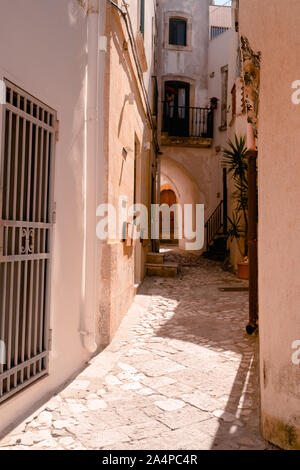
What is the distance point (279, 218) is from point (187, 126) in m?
14.5

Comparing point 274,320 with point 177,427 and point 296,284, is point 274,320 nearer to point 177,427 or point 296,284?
point 296,284

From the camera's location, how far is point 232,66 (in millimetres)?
12180

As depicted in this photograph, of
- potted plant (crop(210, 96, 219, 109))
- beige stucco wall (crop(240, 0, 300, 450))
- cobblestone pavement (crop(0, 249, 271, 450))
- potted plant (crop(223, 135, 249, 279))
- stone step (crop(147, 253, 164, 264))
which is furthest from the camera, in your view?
potted plant (crop(210, 96, 219, 109))

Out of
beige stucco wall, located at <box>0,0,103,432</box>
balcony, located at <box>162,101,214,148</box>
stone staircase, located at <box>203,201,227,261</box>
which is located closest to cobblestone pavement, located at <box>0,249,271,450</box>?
beige stucco wall, located at <box>0,0,103,432</box>

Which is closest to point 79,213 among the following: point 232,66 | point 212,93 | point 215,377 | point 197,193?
→ point 215,377

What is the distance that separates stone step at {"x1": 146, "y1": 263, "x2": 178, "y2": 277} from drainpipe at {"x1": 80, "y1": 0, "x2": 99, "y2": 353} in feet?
19.8

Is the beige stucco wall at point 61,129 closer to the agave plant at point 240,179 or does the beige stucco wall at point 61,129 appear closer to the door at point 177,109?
the agave plant at point 240,179

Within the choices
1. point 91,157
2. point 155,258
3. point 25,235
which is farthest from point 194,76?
point 25,235

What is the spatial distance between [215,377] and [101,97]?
3180mm

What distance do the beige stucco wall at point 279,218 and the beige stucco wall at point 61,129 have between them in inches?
63.5

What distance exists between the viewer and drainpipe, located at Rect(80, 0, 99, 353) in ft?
12.3

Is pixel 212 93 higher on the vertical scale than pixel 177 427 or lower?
higher

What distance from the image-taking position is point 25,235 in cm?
269

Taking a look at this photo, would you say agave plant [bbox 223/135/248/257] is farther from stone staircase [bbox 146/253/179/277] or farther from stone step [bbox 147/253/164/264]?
stone step [bbox 147/253/164/264]
